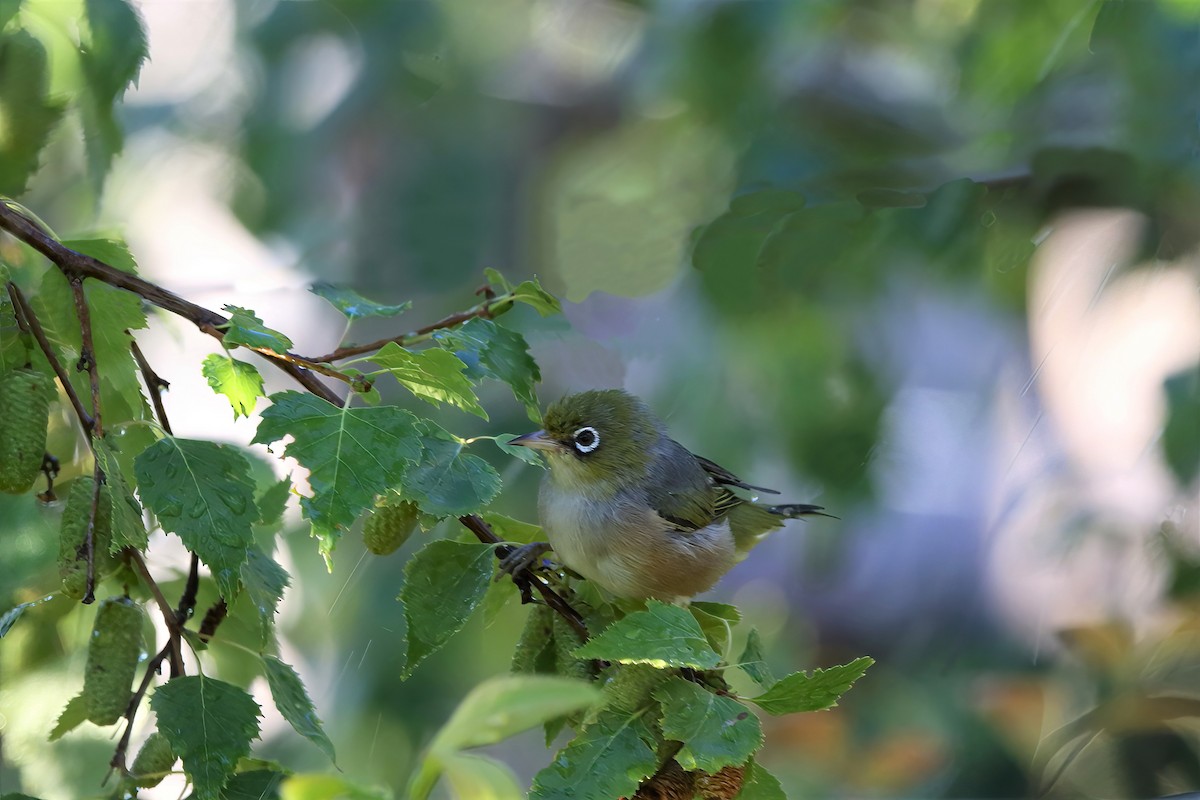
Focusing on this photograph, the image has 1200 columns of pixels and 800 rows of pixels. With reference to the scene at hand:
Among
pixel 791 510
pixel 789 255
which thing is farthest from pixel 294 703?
pixel 789 255

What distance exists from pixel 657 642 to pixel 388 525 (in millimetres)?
156

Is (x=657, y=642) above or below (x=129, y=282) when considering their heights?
below

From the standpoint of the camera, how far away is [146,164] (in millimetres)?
1490

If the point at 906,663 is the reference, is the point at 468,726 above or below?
above

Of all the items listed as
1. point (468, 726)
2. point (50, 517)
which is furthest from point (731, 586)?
point (468, 726)

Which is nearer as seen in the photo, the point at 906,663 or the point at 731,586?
the point at 731,586

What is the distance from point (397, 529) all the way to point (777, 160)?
3.52ft

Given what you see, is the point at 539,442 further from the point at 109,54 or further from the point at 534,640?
the point at 109,54

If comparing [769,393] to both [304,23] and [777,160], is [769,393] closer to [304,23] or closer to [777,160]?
[777,160]

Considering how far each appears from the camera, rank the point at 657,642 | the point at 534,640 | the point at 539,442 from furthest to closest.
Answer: the point at 539,442 → the point at 534,640 → the point at 657,642

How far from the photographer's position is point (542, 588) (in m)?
0.49

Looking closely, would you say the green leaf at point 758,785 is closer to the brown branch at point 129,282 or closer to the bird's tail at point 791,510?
the brown branch at point 129,282

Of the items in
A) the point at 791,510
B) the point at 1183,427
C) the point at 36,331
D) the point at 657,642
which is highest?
the point at 36,331

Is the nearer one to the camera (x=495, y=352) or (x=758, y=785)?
(x=758, y=785)
